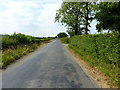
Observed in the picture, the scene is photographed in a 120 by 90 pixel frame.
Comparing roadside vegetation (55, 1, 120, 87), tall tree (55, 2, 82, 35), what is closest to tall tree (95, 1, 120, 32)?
roadside vegetation (55, 1, 120, 87)

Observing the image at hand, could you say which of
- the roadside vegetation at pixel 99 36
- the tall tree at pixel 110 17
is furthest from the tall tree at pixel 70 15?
the tall tree at pixel 110 17

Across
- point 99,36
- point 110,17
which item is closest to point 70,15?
point 110,17

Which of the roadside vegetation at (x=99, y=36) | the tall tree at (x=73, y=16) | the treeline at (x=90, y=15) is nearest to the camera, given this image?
the roadside vegetation at (x=99, y=36)

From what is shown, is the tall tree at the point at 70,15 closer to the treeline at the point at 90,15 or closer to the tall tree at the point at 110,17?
the treeline at the point at 90,15

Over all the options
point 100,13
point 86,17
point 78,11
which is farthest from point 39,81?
point 78,11

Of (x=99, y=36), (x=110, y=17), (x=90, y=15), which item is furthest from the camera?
(x=90, y=15)

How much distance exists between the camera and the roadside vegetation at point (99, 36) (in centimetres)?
1244

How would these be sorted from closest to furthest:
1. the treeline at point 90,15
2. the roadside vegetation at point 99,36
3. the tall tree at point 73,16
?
1. the roadside vegetation at point 99,36
2. the treeline at point 90,15
3. the tall tree at point 73,16

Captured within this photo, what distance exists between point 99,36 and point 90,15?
91.5 feet

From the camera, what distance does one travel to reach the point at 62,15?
54.8 metres

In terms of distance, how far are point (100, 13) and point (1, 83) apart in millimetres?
27474

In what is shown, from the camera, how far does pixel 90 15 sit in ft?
144

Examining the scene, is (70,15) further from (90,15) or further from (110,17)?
(110,17)

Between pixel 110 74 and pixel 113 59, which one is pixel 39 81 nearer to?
pixel 110 74
